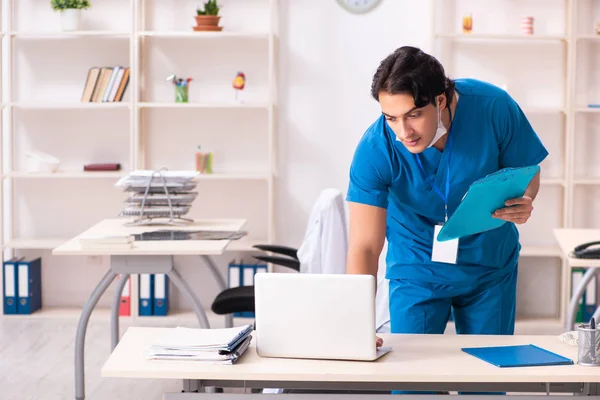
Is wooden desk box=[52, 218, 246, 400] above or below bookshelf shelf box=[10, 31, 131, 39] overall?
below

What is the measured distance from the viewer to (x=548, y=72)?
5.25m

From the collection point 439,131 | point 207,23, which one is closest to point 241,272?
point 207,23

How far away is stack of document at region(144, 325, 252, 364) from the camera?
2.11m

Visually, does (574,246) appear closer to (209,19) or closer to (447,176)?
(447,176)

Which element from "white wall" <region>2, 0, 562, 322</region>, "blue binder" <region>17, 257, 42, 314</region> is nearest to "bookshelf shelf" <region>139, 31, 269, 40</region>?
"white wall" <region>2, 0, 562, 322</region>

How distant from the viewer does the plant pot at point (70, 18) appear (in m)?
5.13

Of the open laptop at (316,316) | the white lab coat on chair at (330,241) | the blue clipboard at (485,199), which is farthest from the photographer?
the white lab coat on chair at (330,241)

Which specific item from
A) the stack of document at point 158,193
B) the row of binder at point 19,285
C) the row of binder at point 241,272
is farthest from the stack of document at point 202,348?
the row of binder at point 19,285

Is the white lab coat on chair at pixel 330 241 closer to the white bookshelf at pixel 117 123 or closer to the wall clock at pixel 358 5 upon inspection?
the white bookshelf at pixel 117 123

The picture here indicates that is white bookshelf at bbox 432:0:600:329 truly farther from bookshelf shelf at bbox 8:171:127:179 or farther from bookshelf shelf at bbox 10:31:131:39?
bookshelf shelf at bbox 8:171:127:179

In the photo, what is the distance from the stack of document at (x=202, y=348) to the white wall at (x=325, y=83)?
321 cm

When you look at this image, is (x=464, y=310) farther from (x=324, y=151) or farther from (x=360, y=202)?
(x=324, y=151)

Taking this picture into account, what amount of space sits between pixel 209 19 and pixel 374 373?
343 centimetres

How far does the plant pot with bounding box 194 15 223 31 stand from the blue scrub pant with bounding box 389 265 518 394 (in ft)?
9.42
